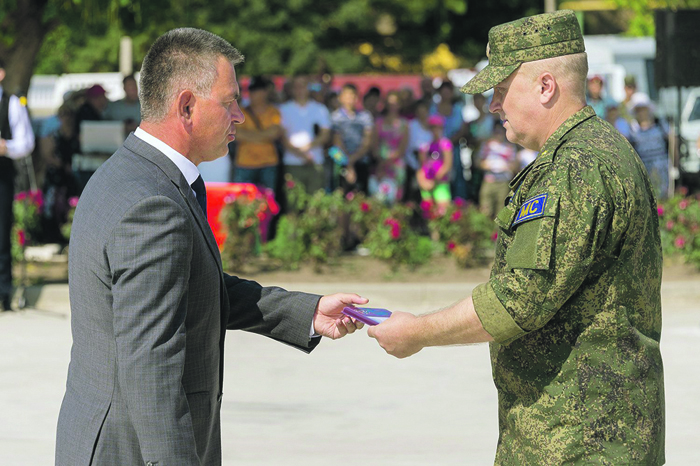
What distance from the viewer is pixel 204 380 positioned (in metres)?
2.71

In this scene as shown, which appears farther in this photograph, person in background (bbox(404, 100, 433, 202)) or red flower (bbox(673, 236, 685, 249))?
person in background (bbox(404, 100, 433, 202))

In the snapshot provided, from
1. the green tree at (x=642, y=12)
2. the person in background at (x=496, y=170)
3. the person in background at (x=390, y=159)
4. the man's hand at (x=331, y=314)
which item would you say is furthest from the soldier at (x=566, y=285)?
the green tree at (x=642, y=12)

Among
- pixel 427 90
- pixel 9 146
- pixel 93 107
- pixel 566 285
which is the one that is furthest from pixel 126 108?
pixel 566 285

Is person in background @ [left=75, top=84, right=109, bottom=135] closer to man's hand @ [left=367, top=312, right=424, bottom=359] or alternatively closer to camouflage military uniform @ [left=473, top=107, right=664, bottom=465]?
man's hand @ [left=367, top=312, right=424, bottom=359]

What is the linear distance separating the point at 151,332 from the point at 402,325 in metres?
0.84

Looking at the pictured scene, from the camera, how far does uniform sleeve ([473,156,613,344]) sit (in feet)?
8.55

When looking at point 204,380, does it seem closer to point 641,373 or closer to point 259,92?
point 641,373

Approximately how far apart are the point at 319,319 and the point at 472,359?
186 inches

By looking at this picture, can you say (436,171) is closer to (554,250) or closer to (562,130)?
(562,130)

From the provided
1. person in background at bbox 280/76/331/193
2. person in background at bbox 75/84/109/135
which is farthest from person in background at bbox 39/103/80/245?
person in background at bbox 280/76/331/193

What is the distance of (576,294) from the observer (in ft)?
8.90

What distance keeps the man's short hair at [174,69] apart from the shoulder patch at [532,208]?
34.2 inches

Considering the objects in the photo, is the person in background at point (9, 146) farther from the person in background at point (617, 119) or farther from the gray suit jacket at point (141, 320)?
the person in background at point (617, 119)

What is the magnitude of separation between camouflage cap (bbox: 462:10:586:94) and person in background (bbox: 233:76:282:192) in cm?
952
